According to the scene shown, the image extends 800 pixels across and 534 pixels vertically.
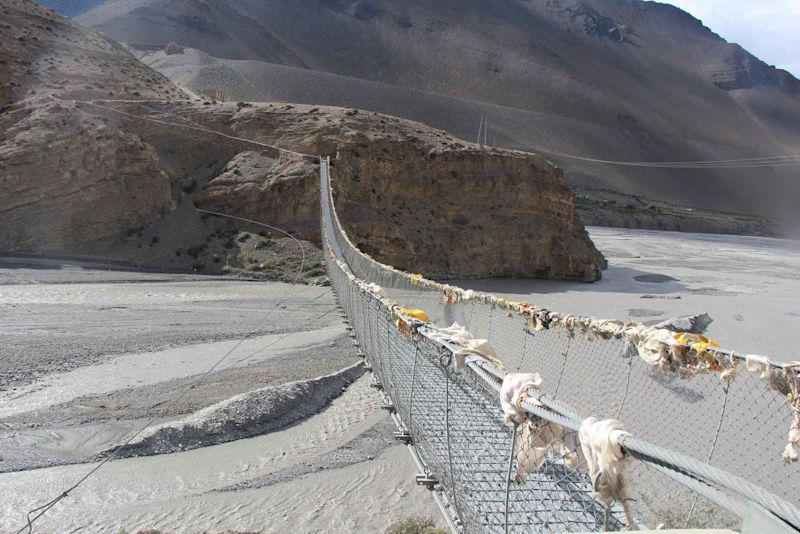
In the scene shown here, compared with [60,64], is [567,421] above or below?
below

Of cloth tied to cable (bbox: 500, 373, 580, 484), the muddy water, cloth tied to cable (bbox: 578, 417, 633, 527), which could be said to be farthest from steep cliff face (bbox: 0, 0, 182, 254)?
cloth tied to cable (bbox: 578, 417, 633, 527)

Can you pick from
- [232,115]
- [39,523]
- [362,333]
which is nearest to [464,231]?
[232,115]

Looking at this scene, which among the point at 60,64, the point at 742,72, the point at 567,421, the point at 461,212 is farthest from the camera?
the point at 742,72

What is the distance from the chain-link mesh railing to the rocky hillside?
11.3 m

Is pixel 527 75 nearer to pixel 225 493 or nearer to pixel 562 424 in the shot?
A: pixel 225 493

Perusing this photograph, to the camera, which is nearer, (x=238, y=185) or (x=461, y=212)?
(x=238, y=185)

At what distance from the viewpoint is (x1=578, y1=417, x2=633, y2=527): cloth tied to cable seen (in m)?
1.87

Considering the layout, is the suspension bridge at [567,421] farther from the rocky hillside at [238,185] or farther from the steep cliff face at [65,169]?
the steep cliff face at [65,169]

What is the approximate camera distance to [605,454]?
1891mm

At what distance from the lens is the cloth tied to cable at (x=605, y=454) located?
1.87 meters

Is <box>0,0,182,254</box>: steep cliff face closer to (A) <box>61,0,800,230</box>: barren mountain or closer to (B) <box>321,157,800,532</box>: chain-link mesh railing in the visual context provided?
(B) <box>321,157,800,532</box>: chain-link mesh railing

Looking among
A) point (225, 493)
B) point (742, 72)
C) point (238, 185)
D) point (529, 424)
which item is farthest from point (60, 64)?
point (742, 72)

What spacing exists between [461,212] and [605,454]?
805 inches

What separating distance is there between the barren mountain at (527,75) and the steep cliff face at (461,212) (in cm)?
5656
